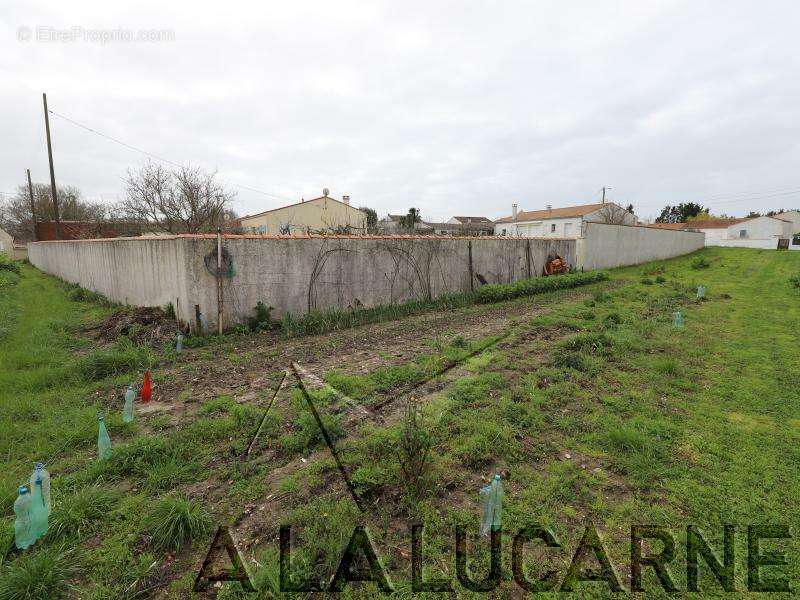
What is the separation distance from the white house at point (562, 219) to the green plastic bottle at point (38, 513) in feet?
112

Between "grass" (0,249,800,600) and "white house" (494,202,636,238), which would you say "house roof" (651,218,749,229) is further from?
"grass" (0,249,800,600)

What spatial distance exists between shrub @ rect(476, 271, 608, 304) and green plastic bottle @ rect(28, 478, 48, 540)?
9315 mm

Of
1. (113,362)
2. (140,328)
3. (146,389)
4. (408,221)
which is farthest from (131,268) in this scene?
(408,221)

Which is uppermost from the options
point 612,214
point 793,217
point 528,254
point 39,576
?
point 793,217

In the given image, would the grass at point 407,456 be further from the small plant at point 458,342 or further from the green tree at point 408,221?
the green tree at point 408,221

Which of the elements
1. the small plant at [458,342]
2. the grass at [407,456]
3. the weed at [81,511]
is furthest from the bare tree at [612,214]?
the weed at [81,511]

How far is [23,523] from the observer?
7.20 feet

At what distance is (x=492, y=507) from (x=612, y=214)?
4054cm

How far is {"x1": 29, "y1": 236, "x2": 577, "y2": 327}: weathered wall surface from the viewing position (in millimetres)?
6688

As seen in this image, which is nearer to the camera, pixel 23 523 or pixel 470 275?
pixel 23 523

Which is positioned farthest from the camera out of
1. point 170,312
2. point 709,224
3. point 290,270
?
point 709,224

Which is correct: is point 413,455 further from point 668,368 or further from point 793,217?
point 793,217

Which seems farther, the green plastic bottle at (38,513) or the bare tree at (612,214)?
the bare tree at (612,214)

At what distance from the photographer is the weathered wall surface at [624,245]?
17.5 metres
